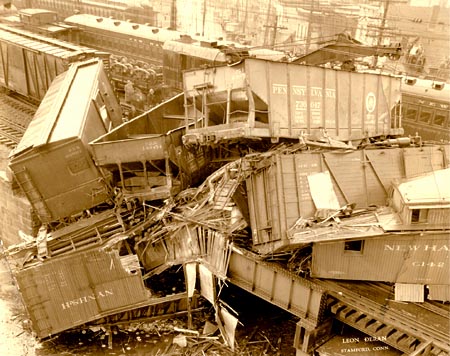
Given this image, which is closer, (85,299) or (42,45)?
(85,299)

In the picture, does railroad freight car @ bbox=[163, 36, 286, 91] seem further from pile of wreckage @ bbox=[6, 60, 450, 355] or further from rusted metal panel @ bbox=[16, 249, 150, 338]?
rusted metal panel @ bbox=[16, 249, 150, 338]

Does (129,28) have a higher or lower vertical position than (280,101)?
higher

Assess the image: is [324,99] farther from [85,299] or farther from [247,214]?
[85,299]

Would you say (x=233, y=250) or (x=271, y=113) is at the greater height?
(x=271, y=113)

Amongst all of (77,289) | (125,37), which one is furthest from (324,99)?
(125,37)

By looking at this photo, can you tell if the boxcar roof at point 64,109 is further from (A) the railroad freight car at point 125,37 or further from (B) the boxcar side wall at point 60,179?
(A) the railroad freight car at point 125,37

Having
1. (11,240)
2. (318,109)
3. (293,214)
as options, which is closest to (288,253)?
(293,214)

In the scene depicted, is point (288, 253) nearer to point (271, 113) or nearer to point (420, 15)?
point (271, 113)
